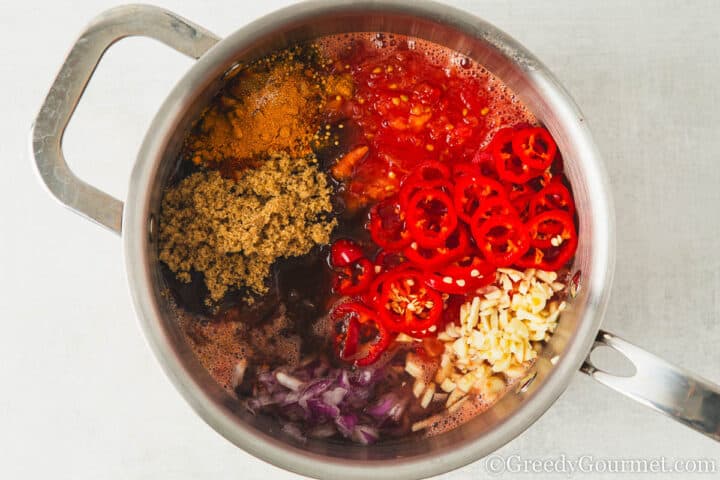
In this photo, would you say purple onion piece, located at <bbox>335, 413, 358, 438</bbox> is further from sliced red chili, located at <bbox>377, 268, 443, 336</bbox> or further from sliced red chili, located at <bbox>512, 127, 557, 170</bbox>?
sliced red chili, located at <bbox>512, 127, 557, 170</bbox>

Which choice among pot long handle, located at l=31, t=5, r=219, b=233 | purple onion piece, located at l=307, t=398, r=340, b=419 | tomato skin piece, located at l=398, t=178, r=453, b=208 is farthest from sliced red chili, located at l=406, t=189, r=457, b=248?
pot long handle, located at l=31, t=5, r=219, b=233

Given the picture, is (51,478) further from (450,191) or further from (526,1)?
(526,1)

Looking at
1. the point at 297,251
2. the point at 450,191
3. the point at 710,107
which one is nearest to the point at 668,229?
the point at 710,107

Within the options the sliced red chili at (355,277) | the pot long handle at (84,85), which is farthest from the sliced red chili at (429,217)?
the pot long handle at (84,85)

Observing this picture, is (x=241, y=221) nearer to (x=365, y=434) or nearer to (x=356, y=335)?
(x=356, y=335)

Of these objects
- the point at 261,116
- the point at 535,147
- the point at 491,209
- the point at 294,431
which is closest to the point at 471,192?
the point at 491,209
